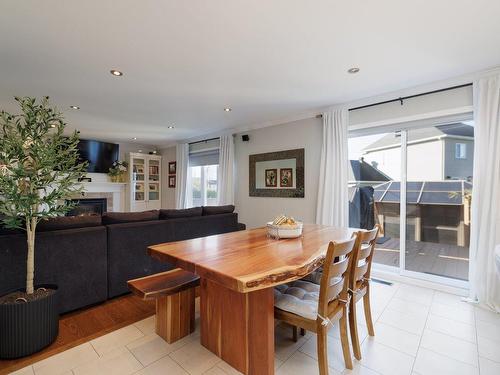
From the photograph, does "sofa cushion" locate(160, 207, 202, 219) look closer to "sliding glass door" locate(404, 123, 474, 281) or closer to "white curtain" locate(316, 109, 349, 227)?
"white curtain" locate(316, 109, 349, 227)

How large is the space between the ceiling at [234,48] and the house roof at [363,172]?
961 mm

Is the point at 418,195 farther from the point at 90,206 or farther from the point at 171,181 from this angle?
the point at 90,206

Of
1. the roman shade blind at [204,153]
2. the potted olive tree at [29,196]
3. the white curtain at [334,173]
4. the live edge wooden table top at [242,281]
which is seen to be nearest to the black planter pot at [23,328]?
the potted olive tree at [29,196]

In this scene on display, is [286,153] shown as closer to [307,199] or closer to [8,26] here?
[307,199]

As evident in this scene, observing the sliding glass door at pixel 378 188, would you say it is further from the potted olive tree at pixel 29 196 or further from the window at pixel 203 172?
the potted olive tree at pixel 29 196

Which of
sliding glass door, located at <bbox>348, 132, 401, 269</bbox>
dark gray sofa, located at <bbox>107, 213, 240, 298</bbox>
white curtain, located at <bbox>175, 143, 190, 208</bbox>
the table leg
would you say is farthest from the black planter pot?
white curtain, located at <bbox>175, 143, 190, 208</bbox>

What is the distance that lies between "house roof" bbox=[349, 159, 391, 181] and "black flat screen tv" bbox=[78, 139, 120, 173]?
17.9 ft

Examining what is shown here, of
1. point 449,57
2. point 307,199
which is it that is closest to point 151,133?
point 307,199

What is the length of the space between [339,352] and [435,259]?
2259 mm

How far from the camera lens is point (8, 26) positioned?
1.86 m

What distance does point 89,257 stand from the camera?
2.47 meters

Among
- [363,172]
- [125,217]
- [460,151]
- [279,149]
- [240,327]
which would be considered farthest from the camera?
[279,149]

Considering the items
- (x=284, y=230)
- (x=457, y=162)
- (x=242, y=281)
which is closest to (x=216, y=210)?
(x=284, y=230)

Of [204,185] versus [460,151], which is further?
[204,185]
